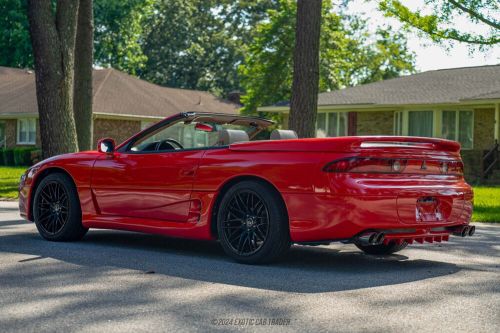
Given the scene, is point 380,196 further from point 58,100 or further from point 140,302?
point 58,100

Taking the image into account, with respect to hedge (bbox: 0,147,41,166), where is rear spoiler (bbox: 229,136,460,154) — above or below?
above

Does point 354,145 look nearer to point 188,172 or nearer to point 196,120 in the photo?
point 188,172

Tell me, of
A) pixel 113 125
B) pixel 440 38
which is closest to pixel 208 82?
pixel 113 125

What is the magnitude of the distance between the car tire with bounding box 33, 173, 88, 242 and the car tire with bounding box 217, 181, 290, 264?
205 cm

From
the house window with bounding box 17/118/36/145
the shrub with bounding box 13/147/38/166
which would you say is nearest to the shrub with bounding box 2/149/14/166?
the shrub with bounding box 13/147/38/166

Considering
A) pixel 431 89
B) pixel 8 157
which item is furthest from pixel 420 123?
pixel 8 157

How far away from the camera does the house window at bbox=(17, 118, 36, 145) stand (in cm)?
4247

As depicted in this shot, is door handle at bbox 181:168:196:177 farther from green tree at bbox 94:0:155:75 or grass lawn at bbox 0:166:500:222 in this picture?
green tree at bbox 94:0:155:75

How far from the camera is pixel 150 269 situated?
734 cm

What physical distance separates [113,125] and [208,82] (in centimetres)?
2459

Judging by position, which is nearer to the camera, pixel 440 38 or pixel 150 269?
pixel 150 269

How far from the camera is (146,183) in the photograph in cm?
851

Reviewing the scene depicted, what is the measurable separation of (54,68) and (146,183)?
7218 millimetres

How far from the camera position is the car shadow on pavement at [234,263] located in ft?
22.5
